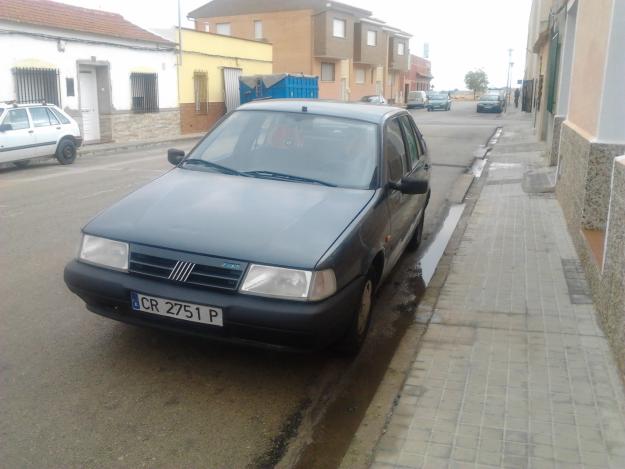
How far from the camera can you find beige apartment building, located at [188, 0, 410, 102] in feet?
141

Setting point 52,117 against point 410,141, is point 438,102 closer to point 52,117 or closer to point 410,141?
point 52,117

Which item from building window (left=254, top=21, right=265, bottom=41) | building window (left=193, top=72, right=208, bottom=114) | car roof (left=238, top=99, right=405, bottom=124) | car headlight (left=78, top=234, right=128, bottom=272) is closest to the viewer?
car headlight (left=78, top=234, right=128, bottom=272)

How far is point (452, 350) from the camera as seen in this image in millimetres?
4344

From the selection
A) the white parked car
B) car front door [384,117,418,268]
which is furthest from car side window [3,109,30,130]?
car front door [384,117,418,268]

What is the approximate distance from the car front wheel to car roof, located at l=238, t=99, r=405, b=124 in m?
1.54

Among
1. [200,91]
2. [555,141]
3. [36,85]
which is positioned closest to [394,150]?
[555,141]

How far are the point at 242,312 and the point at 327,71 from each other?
4377cm

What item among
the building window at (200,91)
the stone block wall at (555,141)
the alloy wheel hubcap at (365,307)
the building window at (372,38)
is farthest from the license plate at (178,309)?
the building window at (372,38)

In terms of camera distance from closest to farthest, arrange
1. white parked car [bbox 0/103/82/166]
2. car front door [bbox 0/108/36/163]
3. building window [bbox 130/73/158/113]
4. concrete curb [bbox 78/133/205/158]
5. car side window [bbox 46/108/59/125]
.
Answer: car front door [bbox 0/108/36/163] → white parked car [bbox 0/103/82/166] → car side window [bbox 46/108/59/125] → concrete curb [bbox 78/133/205/158] → building window [bbox 130/73/158/113]

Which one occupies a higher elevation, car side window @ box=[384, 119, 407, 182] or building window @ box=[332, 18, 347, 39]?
building window @ box=[332, 18, 347, 39]

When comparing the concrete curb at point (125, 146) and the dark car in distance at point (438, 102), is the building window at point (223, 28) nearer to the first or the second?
the dark car in distance at point (438, 102)

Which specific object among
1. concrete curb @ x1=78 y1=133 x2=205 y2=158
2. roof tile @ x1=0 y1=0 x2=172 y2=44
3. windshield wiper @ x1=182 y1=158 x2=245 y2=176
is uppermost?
roof tile @ x1=0 y1=0 x2=172 y2=44

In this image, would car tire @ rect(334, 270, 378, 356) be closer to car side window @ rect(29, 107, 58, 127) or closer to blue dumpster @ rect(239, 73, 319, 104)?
car side window @ rect(29, 107, 58, 127)

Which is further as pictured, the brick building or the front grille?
the brick building
